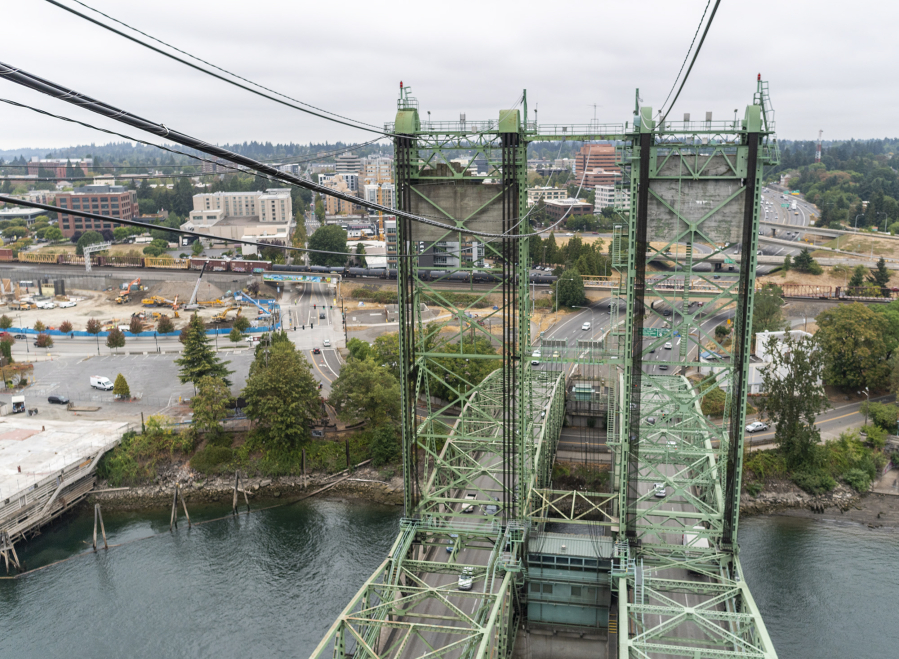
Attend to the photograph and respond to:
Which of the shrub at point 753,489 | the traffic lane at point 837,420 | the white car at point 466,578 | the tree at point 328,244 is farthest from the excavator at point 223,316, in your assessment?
the white car at point 466,578

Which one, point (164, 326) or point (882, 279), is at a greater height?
point (882, 279)

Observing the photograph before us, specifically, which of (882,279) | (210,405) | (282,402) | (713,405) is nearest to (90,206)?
(210,405)

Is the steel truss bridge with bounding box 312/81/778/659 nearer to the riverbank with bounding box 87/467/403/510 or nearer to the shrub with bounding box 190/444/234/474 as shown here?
the riverbank with bounding box 87/467/403/510

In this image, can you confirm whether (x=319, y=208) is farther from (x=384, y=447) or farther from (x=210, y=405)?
(x=384, y=447)

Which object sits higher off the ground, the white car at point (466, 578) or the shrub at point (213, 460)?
the white car at point (466, 578)

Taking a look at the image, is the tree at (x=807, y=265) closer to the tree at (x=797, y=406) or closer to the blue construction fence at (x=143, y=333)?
the tree at (x=797, y=406)

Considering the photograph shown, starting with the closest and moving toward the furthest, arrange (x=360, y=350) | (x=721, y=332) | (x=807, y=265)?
1. (x=360, y=350)
2. (x=721, y=332)
3. (x=807, y=265)

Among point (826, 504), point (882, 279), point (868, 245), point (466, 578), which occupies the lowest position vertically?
point (826, 504)

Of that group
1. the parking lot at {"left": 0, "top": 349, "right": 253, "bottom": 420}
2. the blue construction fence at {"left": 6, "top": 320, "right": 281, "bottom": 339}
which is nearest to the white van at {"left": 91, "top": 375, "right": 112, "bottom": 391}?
the parking lot at {"left": 0, "top": 349, "right": 253, "bottom": 420}
